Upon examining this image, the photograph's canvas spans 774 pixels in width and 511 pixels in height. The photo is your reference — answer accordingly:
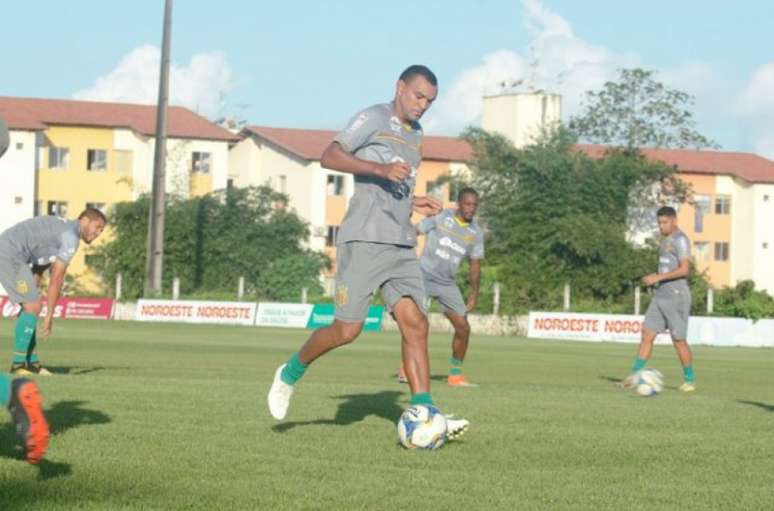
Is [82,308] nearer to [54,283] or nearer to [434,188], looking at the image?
[434,188]

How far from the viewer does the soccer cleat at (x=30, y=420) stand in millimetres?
7395

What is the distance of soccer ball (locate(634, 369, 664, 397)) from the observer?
17312 millimetres

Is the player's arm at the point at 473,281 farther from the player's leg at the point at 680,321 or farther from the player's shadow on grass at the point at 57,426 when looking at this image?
the player's shadow on grass at the point at 57,426

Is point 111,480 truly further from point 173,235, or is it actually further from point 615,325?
point 173,235

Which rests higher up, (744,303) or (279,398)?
(744,303)

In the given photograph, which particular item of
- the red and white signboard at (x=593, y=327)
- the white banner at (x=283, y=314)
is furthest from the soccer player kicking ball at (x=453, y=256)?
the white banner at (x=283, y=314)

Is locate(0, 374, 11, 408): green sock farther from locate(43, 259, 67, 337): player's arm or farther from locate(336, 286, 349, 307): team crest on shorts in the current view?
locate(43, 259, 67, 337): player's arm

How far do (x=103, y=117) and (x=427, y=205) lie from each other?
82.3m

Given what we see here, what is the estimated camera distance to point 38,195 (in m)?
87.4

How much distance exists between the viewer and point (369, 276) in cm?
1046

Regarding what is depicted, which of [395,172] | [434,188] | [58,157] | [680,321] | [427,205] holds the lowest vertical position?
[680,321]

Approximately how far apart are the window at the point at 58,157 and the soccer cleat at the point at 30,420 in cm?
8234

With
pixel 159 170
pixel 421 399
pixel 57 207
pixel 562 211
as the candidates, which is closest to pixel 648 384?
pixel 421 399

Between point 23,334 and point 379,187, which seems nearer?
point 379,187
